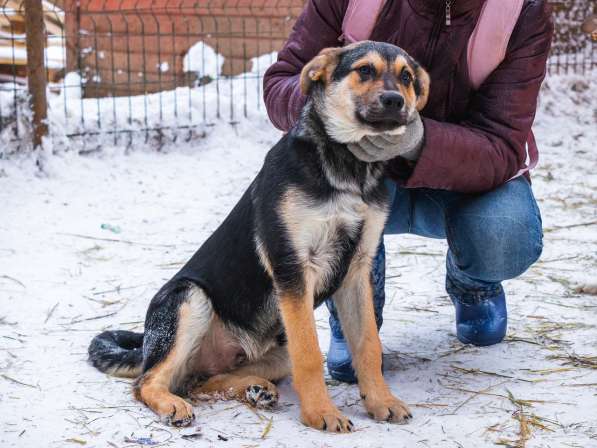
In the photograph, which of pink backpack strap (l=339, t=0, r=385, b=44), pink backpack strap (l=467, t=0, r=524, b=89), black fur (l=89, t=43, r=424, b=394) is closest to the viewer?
black fur (l=89, t=43, r=424, b=394)

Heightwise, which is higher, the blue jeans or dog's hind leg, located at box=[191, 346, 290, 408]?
the blue jeans

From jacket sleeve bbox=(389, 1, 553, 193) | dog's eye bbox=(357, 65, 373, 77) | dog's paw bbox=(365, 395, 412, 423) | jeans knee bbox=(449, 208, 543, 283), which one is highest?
dog's eye bbox=(357, 65, 373, 77)

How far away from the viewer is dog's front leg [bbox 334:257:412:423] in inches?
121

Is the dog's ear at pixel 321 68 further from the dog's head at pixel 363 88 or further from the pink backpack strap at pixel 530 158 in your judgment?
the pink backpack strap at pixel 530 158

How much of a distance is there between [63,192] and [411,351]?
11.6ft

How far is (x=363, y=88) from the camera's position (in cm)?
309

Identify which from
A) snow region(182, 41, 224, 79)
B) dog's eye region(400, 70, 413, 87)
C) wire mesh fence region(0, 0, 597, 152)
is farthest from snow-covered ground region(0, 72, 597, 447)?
snow region(182, 41, 224, 79)

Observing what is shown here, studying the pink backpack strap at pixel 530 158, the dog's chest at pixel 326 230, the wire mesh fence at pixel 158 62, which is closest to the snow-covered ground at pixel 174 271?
the wire mesh fence at pixel 158 62

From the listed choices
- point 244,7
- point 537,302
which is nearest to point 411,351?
point 537,302

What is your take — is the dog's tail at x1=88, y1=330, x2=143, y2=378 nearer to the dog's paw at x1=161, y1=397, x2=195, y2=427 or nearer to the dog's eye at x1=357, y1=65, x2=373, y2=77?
the dog's paw at x1=161, y1=397, x2=195, y2=427

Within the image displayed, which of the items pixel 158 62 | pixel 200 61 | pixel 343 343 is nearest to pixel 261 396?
pixel 343 343

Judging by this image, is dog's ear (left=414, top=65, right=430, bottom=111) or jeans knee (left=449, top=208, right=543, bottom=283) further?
jeans knee (left=449, top=208, right=543, bottom=283)

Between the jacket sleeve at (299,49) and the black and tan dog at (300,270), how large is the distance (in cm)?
40

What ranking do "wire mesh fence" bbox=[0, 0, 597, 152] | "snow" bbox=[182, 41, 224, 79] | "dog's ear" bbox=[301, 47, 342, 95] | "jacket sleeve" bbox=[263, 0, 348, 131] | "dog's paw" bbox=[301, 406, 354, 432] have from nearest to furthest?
"dog's paw" bbox=[301, 406, 354, 432] → "dog's ear" bbox=[301, 47, 342, 95] → "jacket sleeve" bbox=[263, 0, 348, 131] → "wire mesh fence" bbox=[0, 0, 597, 152] → "snow" bbox=[182, 41, 224, 79]
